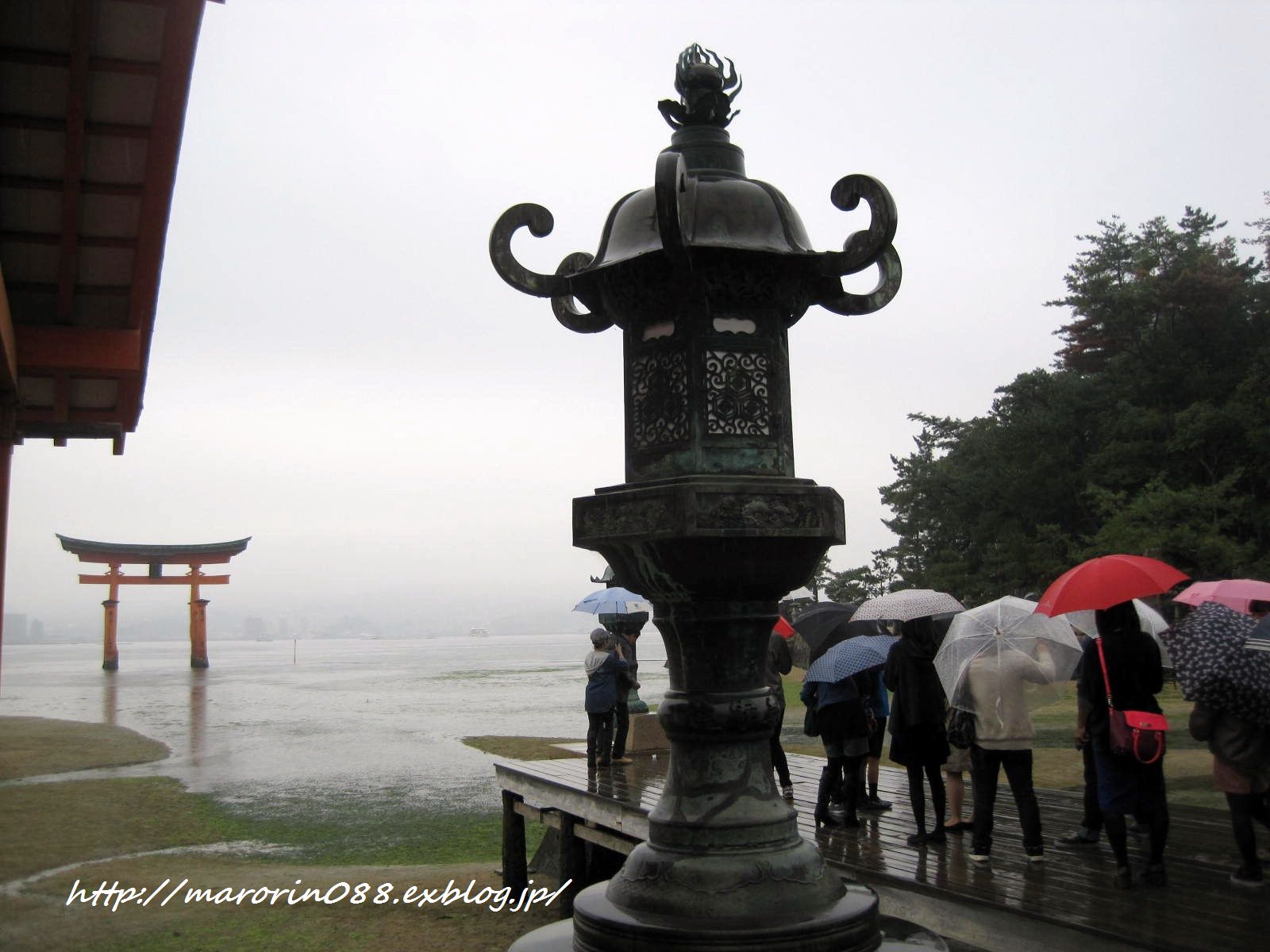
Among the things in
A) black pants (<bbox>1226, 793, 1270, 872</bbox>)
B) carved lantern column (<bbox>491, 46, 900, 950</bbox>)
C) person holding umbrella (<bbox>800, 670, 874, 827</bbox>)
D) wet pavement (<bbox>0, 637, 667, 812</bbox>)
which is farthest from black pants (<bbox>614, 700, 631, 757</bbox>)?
carved lantern column (<bbox>491, 46, 900, 950</bbox>)

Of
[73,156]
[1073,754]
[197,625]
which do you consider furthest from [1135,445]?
[197,625]

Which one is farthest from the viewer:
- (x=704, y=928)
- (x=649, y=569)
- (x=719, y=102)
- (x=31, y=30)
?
(x=31, y=30)

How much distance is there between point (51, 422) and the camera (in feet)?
35.8

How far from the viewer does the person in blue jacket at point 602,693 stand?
31.2 feet

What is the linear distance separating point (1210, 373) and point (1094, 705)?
25.5 m

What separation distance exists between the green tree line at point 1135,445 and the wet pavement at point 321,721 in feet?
35.7

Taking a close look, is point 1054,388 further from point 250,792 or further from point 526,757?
point 250,792

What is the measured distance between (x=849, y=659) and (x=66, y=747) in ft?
52.4

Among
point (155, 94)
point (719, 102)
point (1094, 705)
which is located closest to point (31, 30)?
point (155, 94)

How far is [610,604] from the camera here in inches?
507

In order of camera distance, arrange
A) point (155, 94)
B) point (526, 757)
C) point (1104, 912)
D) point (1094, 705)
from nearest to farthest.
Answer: point (1104, 912)
point (1094, 705)
point (155, 94)
point (526, 757)

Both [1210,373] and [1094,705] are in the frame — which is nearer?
[1094,705]

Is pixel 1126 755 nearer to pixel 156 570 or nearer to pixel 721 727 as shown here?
pixel 721 727

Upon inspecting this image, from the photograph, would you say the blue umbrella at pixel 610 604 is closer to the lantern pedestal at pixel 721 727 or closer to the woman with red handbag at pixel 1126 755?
the woman with red handbag at pixel 1126 755
